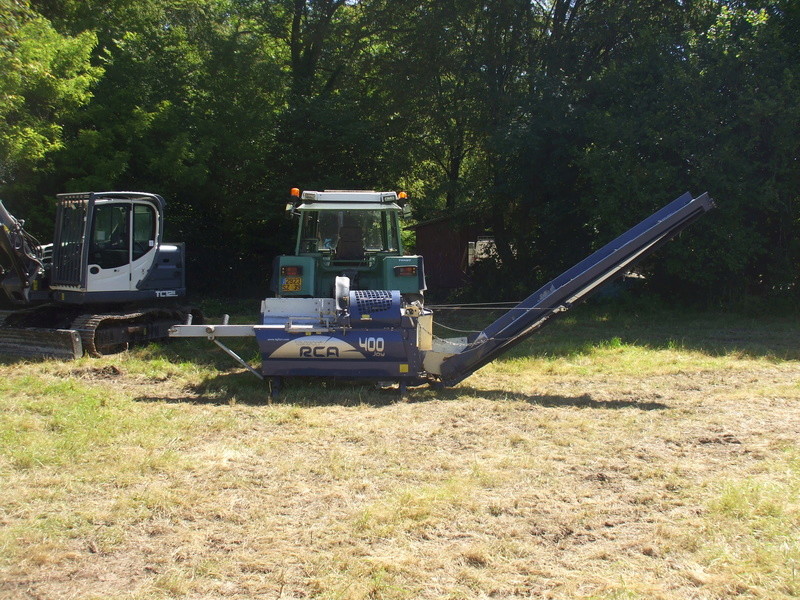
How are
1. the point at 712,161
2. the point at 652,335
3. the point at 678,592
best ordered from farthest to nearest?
the point at 712,161, the point at 652,335, the point at 678,592

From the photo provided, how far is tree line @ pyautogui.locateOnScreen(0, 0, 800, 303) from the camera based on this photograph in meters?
13.5

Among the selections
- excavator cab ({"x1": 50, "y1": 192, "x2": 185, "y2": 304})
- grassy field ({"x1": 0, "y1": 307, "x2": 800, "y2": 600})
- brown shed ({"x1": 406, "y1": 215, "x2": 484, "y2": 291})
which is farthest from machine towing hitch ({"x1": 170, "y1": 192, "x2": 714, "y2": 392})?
brown shed ({"x1": 406, "y1": 215, "x2": 484, "y2": 291})

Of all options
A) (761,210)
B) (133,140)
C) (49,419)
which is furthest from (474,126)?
(49,419)

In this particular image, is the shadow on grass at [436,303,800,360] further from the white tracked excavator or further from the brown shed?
the white tracked excavator

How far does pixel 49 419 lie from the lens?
21.6 ft

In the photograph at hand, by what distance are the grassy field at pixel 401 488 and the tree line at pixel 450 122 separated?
6.11 metres

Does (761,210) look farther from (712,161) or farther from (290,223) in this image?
(290,223)

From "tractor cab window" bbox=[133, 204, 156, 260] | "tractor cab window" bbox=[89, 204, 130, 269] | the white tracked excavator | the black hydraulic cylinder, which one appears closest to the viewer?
the black hydraulic cylinder

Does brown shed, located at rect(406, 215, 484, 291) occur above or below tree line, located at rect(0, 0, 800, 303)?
below

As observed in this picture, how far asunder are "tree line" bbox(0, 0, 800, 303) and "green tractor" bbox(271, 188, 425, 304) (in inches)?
189

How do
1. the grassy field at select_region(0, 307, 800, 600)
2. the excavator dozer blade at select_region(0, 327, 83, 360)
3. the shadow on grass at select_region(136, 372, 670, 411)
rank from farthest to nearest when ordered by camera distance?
1. the excavator dozer blade at select_region(0, 327, 83, 360)
2. the shadow on grass at select_region(136, 372, 670, 411)
3. the grassy field at select_region(0, 307, 800, 600)

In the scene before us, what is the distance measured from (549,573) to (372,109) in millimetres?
14977

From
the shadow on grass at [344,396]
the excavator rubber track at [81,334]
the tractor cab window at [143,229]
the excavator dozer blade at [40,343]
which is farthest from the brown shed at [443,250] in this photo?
the shadow on grass at [344,396]

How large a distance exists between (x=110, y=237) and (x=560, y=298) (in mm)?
6368
